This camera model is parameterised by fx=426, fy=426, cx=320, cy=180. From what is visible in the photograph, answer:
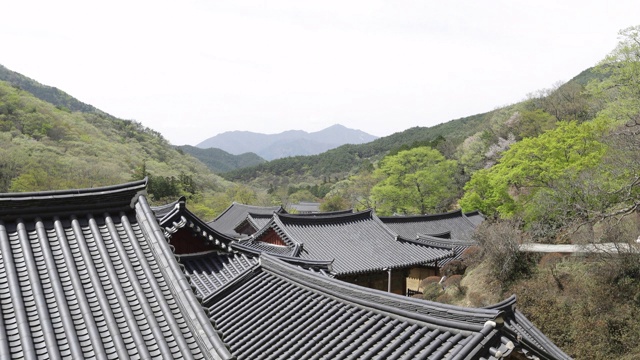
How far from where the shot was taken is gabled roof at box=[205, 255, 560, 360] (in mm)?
5863

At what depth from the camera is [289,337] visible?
24.5ft

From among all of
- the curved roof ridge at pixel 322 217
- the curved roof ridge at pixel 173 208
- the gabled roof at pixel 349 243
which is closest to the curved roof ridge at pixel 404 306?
the curved roof ridge at pixel 173 208

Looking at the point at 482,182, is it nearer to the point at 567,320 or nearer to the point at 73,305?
the point at 567,320

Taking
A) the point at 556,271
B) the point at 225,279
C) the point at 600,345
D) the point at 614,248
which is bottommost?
the point at 600,345

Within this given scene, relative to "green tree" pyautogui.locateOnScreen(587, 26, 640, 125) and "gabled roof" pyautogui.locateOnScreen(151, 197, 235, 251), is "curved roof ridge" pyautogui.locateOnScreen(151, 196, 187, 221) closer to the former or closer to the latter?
"gabled roof" pyautogui.locateOnScreen(151, 197, 235, 251)

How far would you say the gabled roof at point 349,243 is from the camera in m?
22.5

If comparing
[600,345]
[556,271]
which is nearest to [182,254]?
[600,345]

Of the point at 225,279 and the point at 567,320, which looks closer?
the point at 225,279

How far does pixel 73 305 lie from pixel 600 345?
47.6 feet

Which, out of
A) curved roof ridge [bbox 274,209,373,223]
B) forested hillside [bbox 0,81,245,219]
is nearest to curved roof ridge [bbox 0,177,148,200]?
curved roof ridge [bbox 274,209,373,223]

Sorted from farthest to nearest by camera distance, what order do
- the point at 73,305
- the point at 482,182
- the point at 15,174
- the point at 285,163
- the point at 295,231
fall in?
1. the point at 285,163
2. the point at 15,174
3. the point at 482,182
4. the point at 295,231
5. the point at 73,305

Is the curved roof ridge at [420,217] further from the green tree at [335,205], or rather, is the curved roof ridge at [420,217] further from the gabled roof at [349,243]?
the green tree at [335,205]

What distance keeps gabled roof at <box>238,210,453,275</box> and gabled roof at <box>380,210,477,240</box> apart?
4557mm

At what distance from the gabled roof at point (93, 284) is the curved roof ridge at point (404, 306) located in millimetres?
3610
